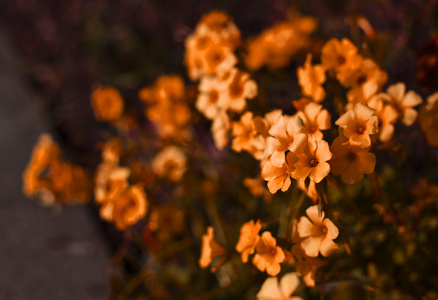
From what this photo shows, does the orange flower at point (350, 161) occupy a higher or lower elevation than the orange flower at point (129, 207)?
higher

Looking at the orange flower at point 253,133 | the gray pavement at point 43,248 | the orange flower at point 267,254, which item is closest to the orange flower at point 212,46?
the orange flower at point 253,133

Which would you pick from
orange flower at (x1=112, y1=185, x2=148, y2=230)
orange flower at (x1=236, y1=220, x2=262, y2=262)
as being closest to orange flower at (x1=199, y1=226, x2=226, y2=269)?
orange flower at (x1=236, y1=220, x2=262, y2=262)

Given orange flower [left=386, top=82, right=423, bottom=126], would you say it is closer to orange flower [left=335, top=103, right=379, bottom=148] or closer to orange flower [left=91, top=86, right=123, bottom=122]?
orange flower [left=335, top=103, right=379, bottom=148]

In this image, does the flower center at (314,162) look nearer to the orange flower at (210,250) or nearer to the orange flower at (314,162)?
the orange flower at (314,162)

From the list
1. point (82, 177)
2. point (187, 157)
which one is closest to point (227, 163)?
point (187, 157)

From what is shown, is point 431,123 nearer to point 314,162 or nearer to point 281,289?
point 314,162

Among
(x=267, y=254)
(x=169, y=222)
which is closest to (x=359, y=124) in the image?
(x=267, y=254)
